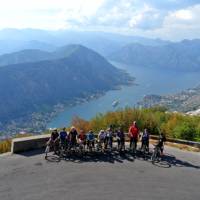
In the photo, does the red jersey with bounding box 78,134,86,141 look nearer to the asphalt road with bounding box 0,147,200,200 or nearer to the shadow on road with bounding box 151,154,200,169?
the asphalt road with bounding box 0,147,200,200

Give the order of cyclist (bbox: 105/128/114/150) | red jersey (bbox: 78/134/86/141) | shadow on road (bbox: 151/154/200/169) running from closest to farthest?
shadow on road (bbox: 151/154/200/169) < red jersey (bbox: 78/134/86/141) < cyclist (bbox: 105/128/114/150)

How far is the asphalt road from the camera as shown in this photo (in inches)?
766

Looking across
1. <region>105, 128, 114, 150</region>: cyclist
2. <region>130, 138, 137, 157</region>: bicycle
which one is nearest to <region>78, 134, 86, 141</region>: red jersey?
<region>105, 128, 114, 150</region>: cyclist

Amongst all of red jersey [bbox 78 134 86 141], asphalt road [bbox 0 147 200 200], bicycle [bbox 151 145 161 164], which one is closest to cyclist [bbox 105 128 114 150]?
asphalt road [bbox 0 147 200 200]

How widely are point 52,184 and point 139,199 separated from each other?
4.43 metres

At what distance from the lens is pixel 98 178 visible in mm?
21719

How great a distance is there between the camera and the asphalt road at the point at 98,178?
1945cm

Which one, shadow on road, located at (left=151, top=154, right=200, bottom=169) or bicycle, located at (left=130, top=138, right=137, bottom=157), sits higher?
bicycle, located at (left=130, top=138, right=137, bottom=157)

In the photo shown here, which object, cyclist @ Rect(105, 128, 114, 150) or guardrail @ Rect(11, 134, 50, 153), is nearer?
guardrail @ Rect(11, 134, 50, 153)

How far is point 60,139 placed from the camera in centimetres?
2609

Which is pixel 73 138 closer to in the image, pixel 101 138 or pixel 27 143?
pixel 101 138

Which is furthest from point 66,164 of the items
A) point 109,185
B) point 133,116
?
point 133,116

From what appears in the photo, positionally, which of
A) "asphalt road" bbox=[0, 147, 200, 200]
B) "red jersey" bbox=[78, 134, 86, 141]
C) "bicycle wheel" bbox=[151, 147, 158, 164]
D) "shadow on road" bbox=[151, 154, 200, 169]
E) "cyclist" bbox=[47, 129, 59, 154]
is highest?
"red jersey" bbox=[78, 134, 86, 141]

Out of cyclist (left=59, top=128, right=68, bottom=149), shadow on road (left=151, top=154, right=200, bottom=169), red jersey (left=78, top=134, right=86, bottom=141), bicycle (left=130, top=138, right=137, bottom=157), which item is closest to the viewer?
shadow on road (left=151, top=154, right=200, bottom=169)
